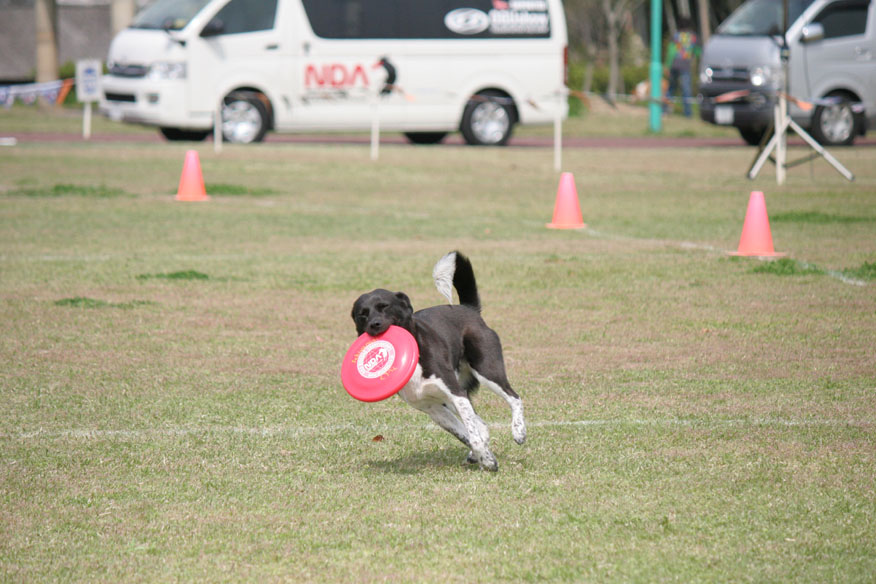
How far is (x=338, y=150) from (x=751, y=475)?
20704 mm

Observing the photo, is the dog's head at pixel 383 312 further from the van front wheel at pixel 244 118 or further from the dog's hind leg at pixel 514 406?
the van front wheel at pixel 244 118

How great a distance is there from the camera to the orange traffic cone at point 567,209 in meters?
14.4

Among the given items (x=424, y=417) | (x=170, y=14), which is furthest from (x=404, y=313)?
(x=170, y=14)

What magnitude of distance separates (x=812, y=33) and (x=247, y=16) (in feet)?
35.7

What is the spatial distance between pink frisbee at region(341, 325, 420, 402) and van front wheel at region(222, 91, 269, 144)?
19.3m

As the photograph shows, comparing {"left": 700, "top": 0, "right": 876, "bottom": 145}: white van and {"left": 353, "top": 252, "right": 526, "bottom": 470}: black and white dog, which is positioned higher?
{"left": 700, "top": 0, "right": 876, "bottom": 145}: white van

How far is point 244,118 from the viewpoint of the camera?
973 inches

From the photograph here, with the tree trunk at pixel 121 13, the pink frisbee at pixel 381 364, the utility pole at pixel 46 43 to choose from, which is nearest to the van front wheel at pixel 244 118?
the tree trunk at pixel 121 13

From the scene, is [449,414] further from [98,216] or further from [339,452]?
[98,216]

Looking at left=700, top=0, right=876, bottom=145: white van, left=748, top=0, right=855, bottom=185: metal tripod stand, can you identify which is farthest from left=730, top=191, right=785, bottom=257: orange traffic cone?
left=700, top=0, right=876, bottom=145: white van

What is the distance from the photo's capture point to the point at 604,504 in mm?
4840

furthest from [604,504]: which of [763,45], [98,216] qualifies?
[763,45]

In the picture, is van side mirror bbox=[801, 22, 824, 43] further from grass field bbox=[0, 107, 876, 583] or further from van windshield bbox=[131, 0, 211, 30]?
van windshield bbox=[131, 0, 211, 30]

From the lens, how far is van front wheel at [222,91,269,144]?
24281mm
